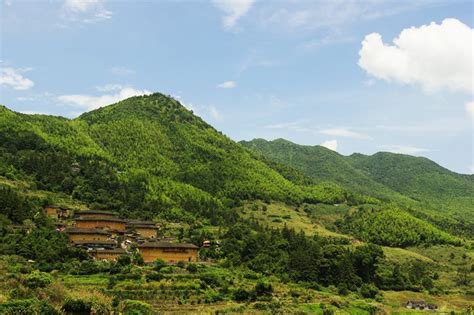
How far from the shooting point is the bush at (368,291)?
8006cm

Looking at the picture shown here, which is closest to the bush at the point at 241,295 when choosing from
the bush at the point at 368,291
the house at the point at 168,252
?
the house at the point at 168,252

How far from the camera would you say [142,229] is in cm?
9588

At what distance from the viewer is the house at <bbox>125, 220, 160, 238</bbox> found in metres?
95.4

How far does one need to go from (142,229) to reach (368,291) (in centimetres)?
4132

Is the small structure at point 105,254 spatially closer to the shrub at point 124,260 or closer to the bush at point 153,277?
the shrub at point 124,260

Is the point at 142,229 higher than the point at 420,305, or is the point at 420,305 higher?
the point at 142,229

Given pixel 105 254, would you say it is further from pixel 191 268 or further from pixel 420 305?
pixel 420 305

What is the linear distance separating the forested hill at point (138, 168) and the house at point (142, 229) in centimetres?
1171

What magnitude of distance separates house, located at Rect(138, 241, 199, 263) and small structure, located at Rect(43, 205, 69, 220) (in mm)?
23179

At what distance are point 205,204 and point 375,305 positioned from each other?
208 ft

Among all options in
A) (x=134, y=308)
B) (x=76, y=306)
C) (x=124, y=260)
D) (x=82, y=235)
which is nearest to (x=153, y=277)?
(x=124, y=260)

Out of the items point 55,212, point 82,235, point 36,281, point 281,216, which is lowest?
point 36,281

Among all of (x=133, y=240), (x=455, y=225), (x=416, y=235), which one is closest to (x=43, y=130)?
(x=133, y=240)

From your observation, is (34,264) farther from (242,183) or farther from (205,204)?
(242,183)
